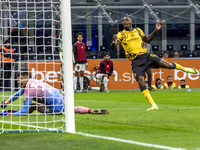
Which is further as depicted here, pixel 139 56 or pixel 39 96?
pixel 139 56

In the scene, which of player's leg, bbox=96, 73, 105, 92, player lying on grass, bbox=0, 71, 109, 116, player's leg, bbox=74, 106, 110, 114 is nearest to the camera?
player lying on grass, bbox=0, 71, 109, 116

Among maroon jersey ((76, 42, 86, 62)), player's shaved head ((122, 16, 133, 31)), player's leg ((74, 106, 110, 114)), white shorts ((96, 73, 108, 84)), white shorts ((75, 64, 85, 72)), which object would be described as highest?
player's shaved head ((122, 16, 133, 31))

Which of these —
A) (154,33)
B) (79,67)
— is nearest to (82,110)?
(154,33)

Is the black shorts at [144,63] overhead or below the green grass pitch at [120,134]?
overhead

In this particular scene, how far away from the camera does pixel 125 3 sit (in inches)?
1017

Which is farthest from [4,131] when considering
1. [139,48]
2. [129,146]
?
[139,48]

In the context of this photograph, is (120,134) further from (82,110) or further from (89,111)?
(82,110)

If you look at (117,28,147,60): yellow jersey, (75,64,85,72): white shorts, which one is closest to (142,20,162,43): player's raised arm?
(117,28,147,60): yellow jersey

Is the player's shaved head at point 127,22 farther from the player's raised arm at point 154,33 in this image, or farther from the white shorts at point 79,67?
the white shorts at point 79,67

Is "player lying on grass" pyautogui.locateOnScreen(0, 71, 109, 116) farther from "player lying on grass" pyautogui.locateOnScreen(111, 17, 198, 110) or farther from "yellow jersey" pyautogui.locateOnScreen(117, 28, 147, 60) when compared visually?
"yellow jersey" pyautogui.locateOnScreen(117, 28, 147, 60)

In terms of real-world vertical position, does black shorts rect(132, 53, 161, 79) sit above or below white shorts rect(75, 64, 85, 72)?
above

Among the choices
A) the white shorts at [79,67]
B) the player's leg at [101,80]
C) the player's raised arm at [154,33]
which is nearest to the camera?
the player's raised arm at [154,33]

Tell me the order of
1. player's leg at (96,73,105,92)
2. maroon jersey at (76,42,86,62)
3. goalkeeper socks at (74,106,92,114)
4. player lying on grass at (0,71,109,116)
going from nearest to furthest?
player lying on grass at (0,71,109,116) < goalkeeper socks at (74,106,92,114) < maroon jersey at (76,42,86,62) < player's leg at (96,73,105,92)

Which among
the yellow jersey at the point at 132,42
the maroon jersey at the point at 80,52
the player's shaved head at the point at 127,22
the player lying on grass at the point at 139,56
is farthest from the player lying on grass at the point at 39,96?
the maroon jersey at the point at 80,52
